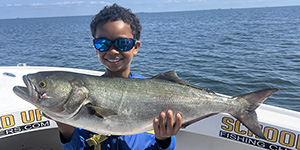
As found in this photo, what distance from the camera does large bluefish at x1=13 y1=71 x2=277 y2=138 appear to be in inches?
76.2

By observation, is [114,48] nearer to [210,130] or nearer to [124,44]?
[124,44]

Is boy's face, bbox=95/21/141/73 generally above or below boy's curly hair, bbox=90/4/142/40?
below

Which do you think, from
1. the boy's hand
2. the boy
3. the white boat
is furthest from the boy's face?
the white boat

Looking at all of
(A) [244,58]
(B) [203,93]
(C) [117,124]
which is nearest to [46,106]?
(C) [117,124]

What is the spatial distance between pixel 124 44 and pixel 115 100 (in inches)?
29.0

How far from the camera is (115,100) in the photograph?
2018mm

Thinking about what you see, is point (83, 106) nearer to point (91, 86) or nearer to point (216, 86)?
point (91, 86)

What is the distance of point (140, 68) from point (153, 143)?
1187cm

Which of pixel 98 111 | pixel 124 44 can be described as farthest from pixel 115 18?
pixel 98 111

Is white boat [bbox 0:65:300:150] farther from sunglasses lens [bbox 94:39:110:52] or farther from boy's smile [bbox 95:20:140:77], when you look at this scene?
sunglasses lens [bbox 94:39:110:52]

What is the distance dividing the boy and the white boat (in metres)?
1.51

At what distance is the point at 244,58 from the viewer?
15000 millimetres

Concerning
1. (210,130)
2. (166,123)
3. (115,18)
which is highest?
(115,18)

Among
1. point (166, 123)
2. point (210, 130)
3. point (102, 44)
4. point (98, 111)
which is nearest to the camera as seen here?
point (98, 111)
